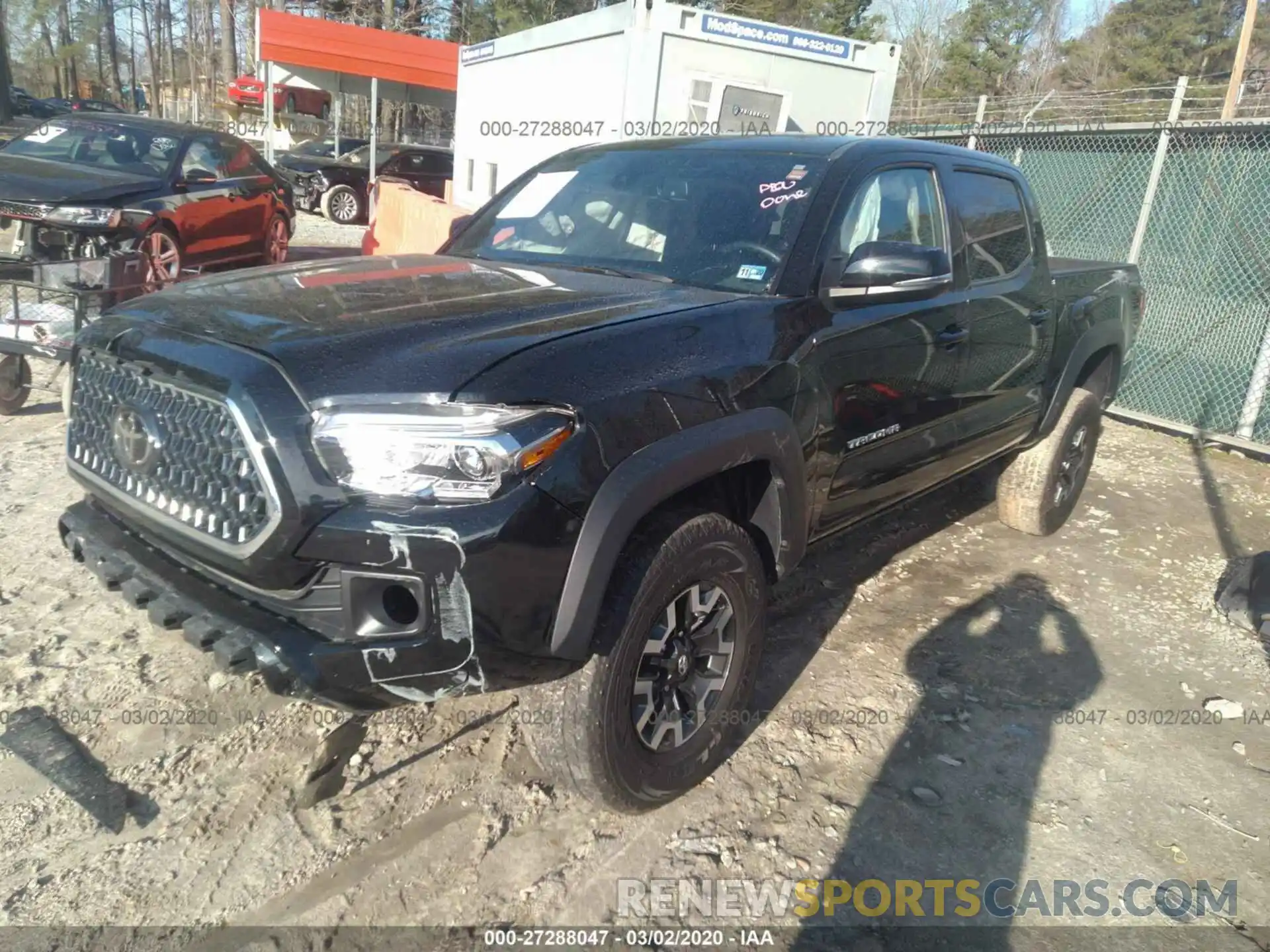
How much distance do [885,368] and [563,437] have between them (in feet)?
5.01

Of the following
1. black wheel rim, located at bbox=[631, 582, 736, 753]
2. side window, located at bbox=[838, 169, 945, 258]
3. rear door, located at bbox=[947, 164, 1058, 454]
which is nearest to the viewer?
black wheel rim, located at bbox=[631, 582, 736, 753]

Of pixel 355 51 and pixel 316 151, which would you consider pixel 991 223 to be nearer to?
pixel 355 51

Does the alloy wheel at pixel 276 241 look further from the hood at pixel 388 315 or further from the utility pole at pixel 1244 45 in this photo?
the utility pole at pixel 1244 45

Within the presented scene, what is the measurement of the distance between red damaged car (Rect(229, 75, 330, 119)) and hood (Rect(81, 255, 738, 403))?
31162 mm

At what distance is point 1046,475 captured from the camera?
494cm

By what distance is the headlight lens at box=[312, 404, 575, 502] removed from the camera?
2.01 meters

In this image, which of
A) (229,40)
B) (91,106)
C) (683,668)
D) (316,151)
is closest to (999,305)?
(683,668)

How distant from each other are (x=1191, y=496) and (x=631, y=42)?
6163 mm

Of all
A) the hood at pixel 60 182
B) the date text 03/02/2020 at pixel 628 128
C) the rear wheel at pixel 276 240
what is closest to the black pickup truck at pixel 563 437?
the date text 03/02/2020 at pixel 628 128

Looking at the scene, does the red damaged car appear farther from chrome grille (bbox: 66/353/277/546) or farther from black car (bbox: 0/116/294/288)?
chrome grille (bbox: 66/353/277/546)

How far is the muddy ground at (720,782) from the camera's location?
2424 mm

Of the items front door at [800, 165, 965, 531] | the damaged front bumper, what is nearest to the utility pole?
front door at [800, 165, 965, 531]

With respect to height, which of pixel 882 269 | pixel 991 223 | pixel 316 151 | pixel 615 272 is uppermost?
pixel 991 223

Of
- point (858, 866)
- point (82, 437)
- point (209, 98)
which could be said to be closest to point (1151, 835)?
point (858, 866)
